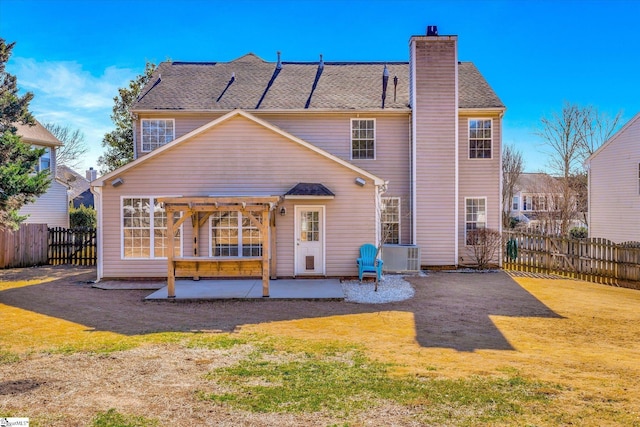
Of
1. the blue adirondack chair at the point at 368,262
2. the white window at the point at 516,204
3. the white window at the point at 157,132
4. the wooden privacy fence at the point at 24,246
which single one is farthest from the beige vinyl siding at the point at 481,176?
the white window at the point at 516,204

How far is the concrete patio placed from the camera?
1055cm

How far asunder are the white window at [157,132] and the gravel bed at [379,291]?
30.9 feet

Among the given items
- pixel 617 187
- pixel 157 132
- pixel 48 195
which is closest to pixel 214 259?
pixel 157 132

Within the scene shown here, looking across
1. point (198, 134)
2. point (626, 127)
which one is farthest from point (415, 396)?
point (626, 127)

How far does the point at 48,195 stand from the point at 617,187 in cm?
2948

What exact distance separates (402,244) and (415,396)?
37.5ft

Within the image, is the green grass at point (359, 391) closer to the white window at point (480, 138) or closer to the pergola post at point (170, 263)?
the pergola post at point (170, 263)

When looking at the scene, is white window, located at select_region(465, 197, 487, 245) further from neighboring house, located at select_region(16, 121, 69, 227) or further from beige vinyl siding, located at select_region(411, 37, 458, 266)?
neighboring house, located at select_region(16, 121, 69, 227)

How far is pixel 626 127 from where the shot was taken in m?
17.9

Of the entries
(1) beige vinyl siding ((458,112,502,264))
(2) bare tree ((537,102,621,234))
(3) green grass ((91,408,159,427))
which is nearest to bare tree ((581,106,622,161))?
(2) bare tree ((537,102,621,234))

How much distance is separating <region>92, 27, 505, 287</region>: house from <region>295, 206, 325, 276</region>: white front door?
33 millimetres

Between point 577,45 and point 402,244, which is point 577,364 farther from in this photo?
point 577,45

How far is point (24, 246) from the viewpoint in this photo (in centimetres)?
1733

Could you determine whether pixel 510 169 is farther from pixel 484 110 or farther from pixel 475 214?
pixel 475 214
